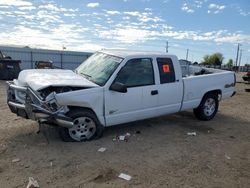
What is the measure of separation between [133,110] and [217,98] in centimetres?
338

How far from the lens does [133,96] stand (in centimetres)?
736

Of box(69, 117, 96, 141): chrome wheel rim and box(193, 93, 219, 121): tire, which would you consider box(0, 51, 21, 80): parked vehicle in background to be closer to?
box(193, 93, 219, 121): tire

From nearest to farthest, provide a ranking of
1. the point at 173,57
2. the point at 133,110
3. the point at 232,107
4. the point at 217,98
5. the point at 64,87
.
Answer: the point at 64,87, the point at 133,110, the point at 173,57, the point at 217,98, the point at 232,107

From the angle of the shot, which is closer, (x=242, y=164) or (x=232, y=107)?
(x=242, y=164)

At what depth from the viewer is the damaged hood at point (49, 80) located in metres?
6.46

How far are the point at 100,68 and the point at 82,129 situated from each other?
149 centimetres

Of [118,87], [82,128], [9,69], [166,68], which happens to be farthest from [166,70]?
[9,69]

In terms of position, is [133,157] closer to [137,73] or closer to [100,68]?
[137,73]

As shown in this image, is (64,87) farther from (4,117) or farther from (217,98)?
(217,98)

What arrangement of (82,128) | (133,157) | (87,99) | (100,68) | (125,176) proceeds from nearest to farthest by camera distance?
(125,176) → (133,157) → (87,99) → (82,128) → (100,68)

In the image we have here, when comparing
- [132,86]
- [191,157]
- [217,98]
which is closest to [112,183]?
[191,157]

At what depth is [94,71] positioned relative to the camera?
7582 mm

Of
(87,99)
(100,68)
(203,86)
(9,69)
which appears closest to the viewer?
(87,99)

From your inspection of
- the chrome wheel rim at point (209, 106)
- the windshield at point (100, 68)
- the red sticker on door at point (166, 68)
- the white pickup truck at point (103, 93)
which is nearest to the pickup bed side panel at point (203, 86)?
the white pickup truck at point (103, 93)
